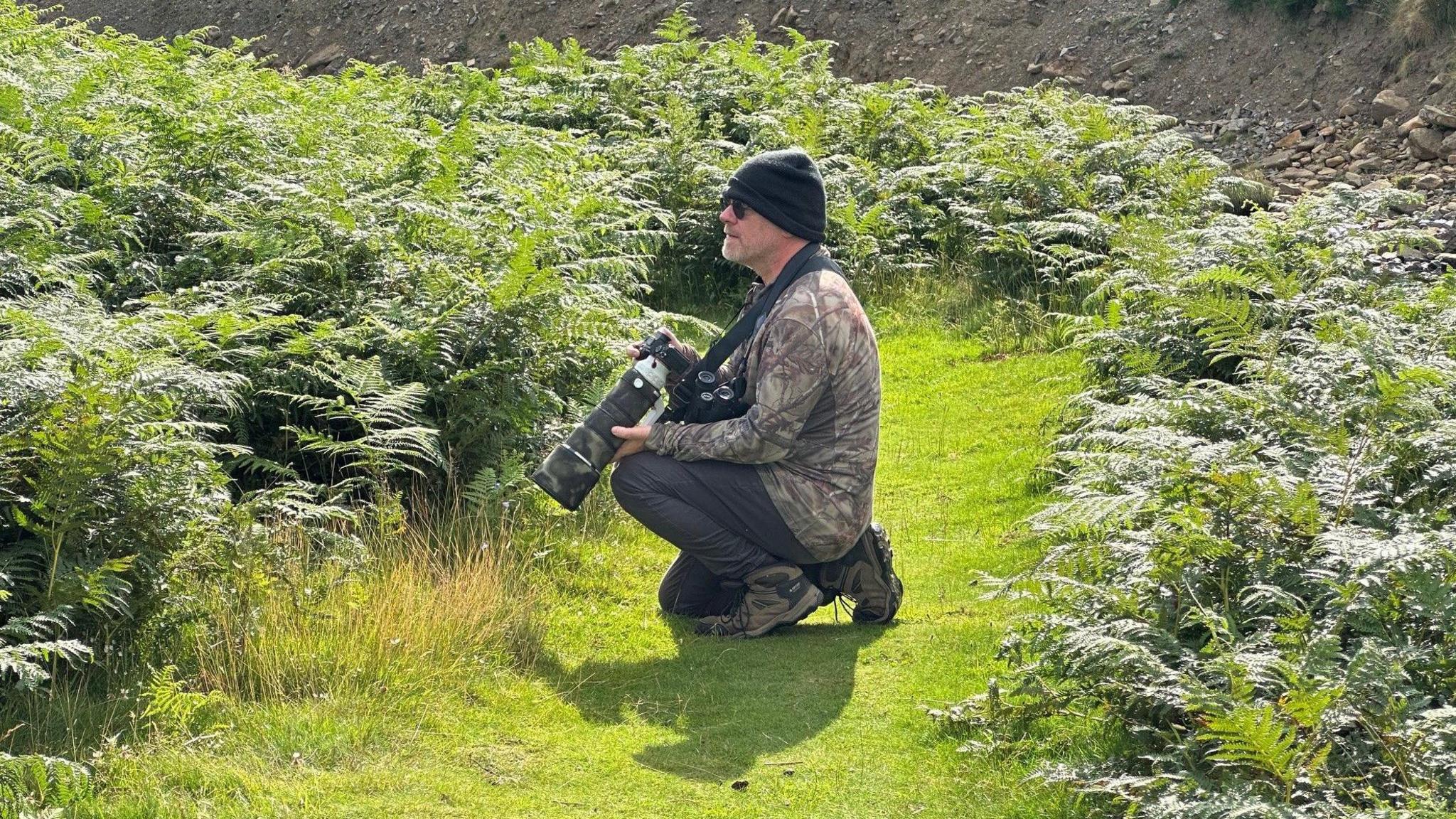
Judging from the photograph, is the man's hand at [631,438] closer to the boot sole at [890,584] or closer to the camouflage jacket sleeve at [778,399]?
the camouflage jacket sleeve at [778,399]

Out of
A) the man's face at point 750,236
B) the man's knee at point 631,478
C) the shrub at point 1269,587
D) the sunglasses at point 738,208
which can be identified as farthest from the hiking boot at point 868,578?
the sunglasses at point 738,208

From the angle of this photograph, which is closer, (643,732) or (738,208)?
(643,732)

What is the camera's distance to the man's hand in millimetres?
6371

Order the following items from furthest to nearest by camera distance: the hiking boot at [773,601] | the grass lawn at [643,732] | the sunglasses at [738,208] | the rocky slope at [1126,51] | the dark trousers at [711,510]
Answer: the rocky slope at [1126,51], the hiking boot at [773,601], the dark trousers at [711,510], the sunglasses at [738,208], the grass lawn at [643,732]

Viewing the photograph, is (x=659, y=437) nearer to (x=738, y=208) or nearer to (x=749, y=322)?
(x=749, y=322)

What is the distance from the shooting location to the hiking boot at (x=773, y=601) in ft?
21.3

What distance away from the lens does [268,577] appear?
602cm

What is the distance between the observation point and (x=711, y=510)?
6.42 meters

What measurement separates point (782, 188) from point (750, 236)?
0.82 feet

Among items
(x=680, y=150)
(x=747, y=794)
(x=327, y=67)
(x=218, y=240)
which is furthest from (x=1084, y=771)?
(x=327, y=67)

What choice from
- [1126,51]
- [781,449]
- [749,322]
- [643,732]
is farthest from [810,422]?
[1126,51]

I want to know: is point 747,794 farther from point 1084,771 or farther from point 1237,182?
point 1237,182

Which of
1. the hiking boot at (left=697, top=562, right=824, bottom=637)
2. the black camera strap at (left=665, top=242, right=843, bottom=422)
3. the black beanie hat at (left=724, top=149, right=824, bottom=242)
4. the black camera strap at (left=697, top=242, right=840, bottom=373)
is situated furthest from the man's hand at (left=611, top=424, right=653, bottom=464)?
the black beanie hat at (left=724, top=149, right=824, bottom=242)

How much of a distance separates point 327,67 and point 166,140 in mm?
21497
